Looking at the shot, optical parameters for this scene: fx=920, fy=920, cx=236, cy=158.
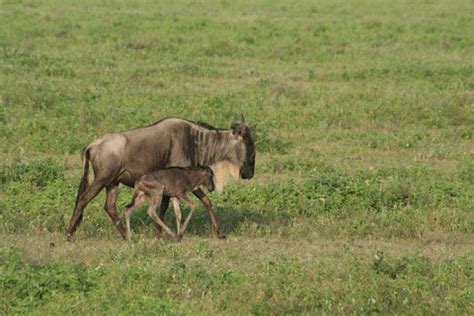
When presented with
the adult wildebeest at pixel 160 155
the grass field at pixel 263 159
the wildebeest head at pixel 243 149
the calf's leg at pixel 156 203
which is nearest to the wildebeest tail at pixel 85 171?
the adult wildebeest at pixel 160 155

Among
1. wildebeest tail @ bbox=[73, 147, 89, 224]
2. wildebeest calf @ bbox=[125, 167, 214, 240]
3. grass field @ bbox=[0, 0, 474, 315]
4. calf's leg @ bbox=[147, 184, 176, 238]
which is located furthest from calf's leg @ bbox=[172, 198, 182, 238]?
wildebeest tail @ bbox=[73, 147, 89, 224]

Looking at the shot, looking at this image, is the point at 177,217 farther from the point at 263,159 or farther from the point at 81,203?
the point at 263,159

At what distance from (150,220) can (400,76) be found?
10.4 meters

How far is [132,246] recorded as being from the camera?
8.82 metres

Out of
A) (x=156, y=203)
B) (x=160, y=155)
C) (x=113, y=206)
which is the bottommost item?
(x=113, y=206)

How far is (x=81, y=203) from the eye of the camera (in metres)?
9.73

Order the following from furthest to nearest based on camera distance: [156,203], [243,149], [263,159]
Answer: [263,159] → [243,149] → [156,203]

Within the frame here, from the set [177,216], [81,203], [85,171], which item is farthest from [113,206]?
[177,216]

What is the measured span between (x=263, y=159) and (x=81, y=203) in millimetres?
4479

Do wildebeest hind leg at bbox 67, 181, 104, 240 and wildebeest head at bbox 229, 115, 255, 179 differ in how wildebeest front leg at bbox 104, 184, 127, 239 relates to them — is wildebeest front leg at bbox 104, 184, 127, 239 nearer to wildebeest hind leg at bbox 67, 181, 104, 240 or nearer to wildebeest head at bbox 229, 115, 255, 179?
wildebeest hind leg at bbox 67, 181, 104, 240

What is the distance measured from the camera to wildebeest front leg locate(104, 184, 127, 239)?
32.1ft

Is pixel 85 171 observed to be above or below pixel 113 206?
above

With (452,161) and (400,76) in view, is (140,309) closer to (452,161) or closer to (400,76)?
(452,161)

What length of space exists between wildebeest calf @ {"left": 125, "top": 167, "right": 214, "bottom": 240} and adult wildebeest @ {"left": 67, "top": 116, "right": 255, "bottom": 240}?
0.48 feet
